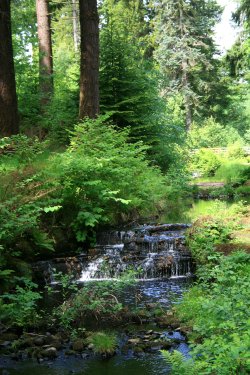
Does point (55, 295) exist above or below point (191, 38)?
below

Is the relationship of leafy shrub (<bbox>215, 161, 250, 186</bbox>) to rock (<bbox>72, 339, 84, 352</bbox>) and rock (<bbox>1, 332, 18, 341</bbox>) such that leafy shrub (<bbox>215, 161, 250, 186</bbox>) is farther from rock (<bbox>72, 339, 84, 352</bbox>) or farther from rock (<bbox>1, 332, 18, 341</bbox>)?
rock (<bbox>1, 332, 18, 341</bbox>)

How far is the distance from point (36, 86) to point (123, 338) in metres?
13.5

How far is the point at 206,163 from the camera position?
Result: 28.0 metres

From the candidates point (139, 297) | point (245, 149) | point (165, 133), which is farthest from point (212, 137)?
point (139, 297)

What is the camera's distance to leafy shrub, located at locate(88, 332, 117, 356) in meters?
5.57

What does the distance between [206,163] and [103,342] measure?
76.2 feet

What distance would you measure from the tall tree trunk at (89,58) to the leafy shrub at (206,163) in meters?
15.5

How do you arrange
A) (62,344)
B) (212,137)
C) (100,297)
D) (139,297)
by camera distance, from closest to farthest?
(62,344)
(100,297)
(139,297)
(212,137)

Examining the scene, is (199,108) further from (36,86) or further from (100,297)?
(100,297)

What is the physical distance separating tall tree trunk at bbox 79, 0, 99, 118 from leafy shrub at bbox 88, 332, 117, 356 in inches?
338

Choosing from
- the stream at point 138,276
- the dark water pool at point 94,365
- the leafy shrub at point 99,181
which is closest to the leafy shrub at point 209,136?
the leafy shrub at point 99,181

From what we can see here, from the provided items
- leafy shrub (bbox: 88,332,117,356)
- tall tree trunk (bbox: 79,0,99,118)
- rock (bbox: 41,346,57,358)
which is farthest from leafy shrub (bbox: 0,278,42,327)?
tall tree trunk (bbox: 79,0,99,118)

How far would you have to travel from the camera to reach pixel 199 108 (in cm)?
3888

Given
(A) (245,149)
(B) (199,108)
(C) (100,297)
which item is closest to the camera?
(C) (100,297)
